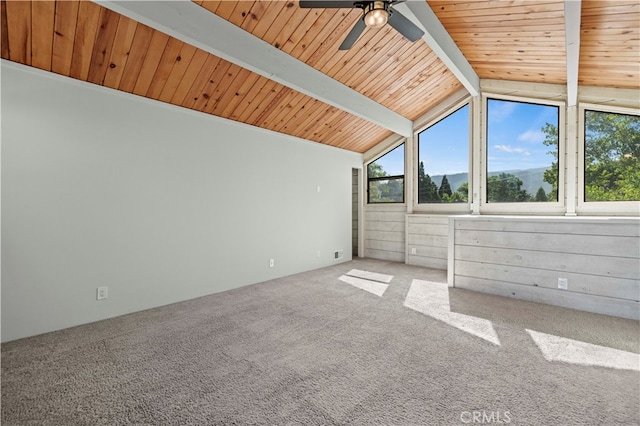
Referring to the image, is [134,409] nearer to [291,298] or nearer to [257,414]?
[257,414]

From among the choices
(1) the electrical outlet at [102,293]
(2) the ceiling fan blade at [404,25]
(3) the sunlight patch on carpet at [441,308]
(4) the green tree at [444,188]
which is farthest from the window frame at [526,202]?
(1) the electrical outlet at [102,293]

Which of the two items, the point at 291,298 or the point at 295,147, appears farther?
the point at 295,147

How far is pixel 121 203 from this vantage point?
120 inches

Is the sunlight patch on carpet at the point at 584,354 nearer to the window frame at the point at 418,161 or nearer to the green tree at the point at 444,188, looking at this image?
the window frame at the point at 418,161

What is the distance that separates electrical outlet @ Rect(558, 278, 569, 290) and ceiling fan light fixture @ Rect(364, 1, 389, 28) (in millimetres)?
3433

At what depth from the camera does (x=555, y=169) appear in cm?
426

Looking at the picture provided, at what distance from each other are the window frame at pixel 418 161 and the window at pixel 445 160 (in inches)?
2.0

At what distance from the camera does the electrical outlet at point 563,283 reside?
3285 mm

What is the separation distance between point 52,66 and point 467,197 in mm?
5821

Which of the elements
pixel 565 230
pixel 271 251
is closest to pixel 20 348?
pixel 271 251

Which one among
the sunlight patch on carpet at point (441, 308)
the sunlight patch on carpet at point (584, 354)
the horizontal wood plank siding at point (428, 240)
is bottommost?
the sunlight patch on carpet at point (584, 354)

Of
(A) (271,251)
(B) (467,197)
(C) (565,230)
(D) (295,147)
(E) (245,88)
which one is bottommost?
(A) (271,251)

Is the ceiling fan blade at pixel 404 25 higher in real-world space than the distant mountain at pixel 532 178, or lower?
higher

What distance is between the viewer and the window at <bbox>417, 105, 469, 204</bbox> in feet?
17.2
